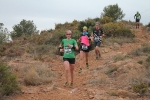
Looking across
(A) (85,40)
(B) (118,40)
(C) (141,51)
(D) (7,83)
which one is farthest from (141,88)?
(B) (118,40)

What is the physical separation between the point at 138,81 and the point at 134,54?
3.88 meters

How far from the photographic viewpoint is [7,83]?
21.9 feet

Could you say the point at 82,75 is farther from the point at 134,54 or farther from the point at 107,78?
the point at 134,54

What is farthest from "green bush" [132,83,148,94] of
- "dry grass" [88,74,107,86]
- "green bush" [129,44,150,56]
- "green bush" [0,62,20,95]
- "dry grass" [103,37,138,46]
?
"dry grass" [103,37,138,46]

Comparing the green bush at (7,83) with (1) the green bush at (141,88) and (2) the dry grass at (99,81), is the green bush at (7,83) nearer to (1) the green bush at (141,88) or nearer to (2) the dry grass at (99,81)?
(2) the dry grass at (99,81)

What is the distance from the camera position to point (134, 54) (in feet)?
35.8

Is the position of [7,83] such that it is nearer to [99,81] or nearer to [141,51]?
[99,81]

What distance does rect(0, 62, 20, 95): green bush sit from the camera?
6.52 meters

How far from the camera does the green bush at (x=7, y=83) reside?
21.4 feet

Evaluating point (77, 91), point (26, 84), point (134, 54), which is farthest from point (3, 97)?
point (134, 54)

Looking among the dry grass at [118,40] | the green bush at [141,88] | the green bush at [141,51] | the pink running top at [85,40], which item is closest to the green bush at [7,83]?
the green bush at [141,88]

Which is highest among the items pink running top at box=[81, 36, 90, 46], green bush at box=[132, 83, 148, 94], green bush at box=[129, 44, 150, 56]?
pink running top at box=[81, 36, 90, 46]

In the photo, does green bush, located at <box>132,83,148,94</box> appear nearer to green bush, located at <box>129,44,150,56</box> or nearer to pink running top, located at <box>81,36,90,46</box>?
pink running top, located at <box>81,36,90,46</box>

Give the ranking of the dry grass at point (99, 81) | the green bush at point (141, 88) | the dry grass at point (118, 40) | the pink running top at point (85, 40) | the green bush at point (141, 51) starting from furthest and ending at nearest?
the dry grass at point (118, 40) < the green bush at point (141, 51) < the pink running top at point (85, 40) < the dry grass at point (99, 81) < the green bush at point (141, 88)
